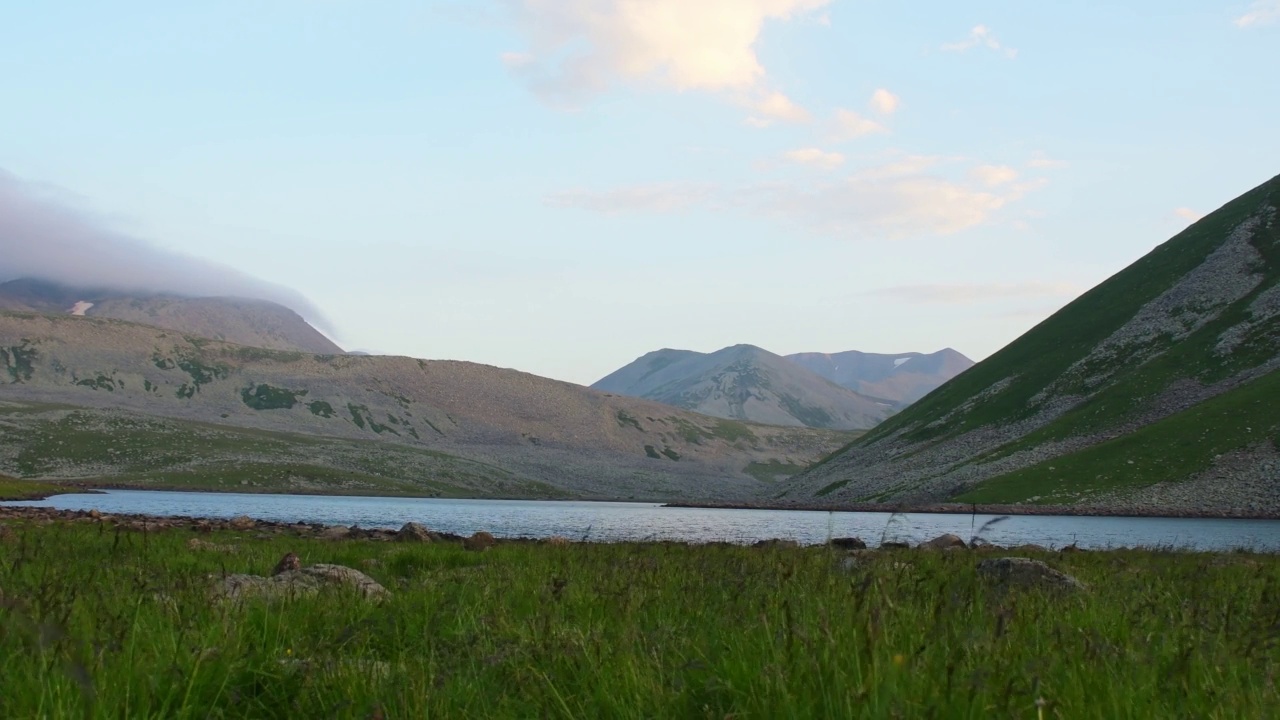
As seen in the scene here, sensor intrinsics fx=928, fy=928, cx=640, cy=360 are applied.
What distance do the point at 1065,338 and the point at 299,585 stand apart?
6399 inches

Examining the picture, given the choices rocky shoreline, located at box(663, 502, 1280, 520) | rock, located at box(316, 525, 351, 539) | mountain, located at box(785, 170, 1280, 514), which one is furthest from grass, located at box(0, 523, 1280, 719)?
mountain, located at box(785, 170, 1280, 514)

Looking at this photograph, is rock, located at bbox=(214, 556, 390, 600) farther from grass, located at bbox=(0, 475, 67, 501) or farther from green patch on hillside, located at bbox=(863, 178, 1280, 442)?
green patch on hillside, located at bbox=(863, 178, 1280, 442)

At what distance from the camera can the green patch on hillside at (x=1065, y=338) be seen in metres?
142

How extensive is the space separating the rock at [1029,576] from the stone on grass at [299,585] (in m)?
7.85

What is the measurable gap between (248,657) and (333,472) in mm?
184257

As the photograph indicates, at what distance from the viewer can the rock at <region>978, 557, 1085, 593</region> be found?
1264 cm

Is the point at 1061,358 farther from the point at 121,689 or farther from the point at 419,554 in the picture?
the point at 121,689

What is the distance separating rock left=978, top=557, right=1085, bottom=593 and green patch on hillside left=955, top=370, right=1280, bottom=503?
291 ft

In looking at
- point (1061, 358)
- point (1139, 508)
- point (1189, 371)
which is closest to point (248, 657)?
point (1139, 508)

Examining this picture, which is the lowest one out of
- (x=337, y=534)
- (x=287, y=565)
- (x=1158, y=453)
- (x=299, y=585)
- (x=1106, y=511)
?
(x=337, y=534)

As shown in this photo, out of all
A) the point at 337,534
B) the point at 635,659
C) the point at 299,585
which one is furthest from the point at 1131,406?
the point at 635,659

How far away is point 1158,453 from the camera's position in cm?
9881

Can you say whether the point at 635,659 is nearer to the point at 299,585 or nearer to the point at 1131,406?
the point at 299,585

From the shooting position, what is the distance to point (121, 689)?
4988 mm
